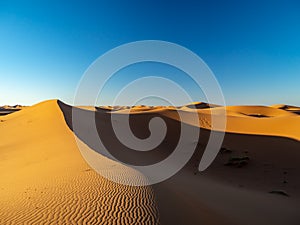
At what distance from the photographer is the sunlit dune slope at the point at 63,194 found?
Result: 5.46 m

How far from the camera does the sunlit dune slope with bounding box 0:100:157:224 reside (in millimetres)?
5461

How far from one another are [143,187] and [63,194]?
2.66 metres

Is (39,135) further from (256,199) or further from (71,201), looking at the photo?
(256,199)

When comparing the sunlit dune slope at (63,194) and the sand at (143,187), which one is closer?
the sunlit dune slope at (63,194)

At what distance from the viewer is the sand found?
5809 millimetres

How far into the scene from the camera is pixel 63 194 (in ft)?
22.3

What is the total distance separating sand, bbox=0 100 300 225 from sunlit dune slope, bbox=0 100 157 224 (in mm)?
25

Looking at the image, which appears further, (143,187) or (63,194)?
(143,187)

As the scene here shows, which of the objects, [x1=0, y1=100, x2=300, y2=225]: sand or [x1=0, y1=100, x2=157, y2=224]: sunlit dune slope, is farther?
[x1=0, y1=100, x2=300, y2=225]: sand

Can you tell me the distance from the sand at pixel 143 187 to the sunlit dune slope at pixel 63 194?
3 centimetres

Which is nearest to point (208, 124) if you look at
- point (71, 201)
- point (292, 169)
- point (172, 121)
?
point (172, 121)

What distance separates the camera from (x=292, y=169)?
1272 centimetres

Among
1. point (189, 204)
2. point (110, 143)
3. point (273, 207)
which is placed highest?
point (110, 143)

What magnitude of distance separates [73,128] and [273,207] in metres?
15.3
